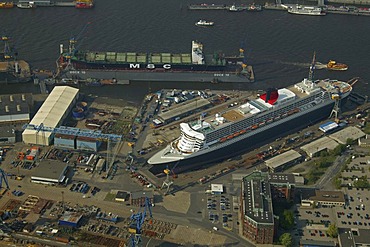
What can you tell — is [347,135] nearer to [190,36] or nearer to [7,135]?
[190,36]

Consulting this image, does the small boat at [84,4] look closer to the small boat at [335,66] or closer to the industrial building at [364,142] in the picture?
the small boat at [335,66]

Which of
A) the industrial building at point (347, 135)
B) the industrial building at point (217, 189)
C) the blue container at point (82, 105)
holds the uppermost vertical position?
the blue container at point (82, 105)

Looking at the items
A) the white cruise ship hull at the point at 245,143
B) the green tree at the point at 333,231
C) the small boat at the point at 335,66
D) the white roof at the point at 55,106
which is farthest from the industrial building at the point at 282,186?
the small boat at the point at 335,66

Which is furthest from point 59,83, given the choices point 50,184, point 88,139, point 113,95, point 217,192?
point 217,192

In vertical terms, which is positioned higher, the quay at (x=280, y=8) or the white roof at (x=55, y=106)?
the quay at (x=280, y=8)

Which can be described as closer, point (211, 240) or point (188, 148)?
point (211, 240)

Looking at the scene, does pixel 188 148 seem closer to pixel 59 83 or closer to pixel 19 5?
pixel 59 83
